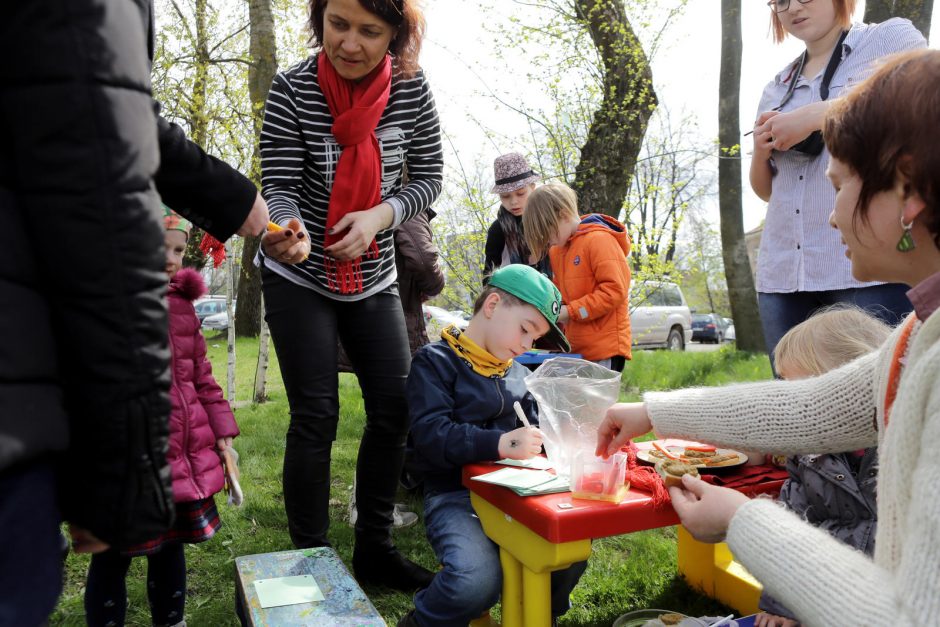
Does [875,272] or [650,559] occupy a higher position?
[875,272]

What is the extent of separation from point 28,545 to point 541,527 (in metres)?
1.12

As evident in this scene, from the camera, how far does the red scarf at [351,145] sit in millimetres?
2318

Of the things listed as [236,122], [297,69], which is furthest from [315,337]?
[236,122]

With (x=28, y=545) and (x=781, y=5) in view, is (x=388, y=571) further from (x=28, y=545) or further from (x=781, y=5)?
(x=781, y=5)

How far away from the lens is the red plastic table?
1.66 meters

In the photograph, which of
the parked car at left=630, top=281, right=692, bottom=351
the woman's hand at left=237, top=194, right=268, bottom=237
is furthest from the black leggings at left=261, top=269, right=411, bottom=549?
the parked car at left=630, top=281, right=692, bottom=351

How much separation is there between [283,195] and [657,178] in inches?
283

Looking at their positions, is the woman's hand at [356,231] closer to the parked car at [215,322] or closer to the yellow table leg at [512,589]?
the yellow table leg at [512,589]

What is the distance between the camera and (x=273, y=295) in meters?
2.35

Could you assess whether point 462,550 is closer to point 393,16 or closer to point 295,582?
point 295,582

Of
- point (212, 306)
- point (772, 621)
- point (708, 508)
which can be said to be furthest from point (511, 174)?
point (212, 306)

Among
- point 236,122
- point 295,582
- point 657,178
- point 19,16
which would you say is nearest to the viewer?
point 19,16

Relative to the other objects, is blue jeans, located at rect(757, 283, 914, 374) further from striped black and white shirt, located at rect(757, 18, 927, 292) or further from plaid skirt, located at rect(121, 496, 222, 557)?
plaid skirt, located at rect(121, 496, 222, 557)

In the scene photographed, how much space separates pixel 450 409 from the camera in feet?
7.38
